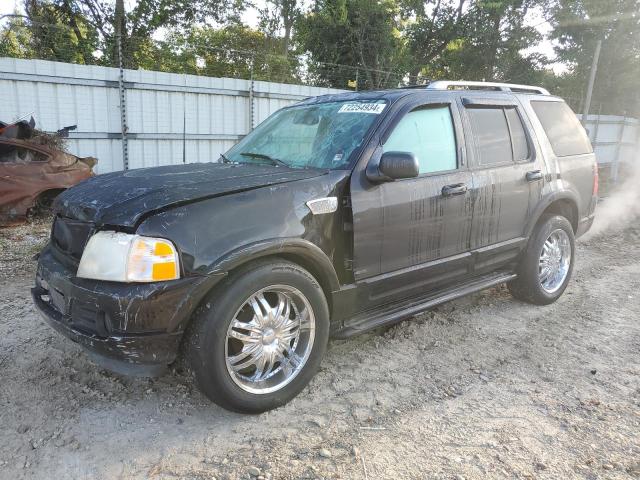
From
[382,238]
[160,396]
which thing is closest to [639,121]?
[382,238]

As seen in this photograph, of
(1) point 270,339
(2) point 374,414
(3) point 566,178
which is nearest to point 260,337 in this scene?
(1) point 270,339

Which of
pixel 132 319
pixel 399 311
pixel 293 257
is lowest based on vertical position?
pixel 399 311

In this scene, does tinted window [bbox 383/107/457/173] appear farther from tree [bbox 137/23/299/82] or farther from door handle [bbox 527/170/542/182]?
tree [bbox 137/23/299/82]

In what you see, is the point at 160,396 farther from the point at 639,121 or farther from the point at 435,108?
the point at 639,121

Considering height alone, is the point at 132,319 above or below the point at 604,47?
below

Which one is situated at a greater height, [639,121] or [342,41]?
[342,41]

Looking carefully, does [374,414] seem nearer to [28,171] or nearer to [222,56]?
[28,171]

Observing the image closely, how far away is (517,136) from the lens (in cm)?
434

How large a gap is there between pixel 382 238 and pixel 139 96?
7.61 metres

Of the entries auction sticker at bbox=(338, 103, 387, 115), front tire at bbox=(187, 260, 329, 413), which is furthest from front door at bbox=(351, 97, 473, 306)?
front tire at bbox=(187, 260, 329, 413)

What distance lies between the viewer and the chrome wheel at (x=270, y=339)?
280cm

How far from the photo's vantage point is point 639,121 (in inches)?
701

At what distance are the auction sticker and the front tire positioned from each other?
4.26ft

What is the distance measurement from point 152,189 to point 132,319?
2.42ft
